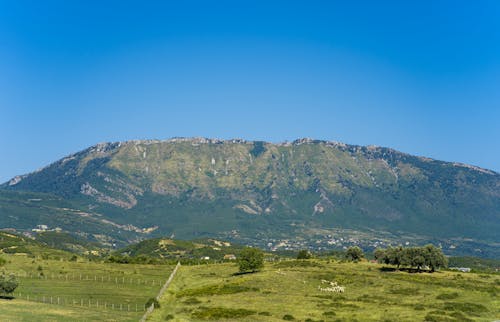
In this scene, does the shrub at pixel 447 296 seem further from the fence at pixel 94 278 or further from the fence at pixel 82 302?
the fence at pixel 94 278

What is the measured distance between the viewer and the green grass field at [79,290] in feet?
354

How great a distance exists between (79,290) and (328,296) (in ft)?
188

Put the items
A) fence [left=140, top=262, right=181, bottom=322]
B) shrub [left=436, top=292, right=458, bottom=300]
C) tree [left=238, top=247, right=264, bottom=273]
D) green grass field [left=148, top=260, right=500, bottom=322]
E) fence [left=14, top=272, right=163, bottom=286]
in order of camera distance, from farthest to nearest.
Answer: tree [left=238, top=247, right=264, bottom=273] < fence [left=14, top=272, right=163, bottom=286] < shrub [left=436, top=292, right=458, bottom=300] < green grass field [left=148, top=260, right=500, bottom=322] < fence [left=140, top=262, right=181, bottom=322]

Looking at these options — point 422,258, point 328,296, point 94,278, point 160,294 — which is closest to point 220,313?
point 328,296

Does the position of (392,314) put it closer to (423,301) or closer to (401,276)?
(423,301)

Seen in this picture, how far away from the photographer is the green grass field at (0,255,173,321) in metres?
108

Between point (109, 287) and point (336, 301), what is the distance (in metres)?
57.8

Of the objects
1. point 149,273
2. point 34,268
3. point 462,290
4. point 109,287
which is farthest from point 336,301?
point 34,268

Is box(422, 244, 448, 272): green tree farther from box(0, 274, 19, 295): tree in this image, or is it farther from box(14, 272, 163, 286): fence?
box(0, 274, 19, 295): tree

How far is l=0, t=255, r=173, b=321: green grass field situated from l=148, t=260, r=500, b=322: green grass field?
699 cm

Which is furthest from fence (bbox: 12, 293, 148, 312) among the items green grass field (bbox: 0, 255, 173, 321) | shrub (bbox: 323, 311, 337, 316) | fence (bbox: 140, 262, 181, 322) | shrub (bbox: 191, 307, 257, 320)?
shrub (bbox: 323, 311, 337, 316)

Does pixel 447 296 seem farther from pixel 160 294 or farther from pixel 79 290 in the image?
pixel 79 290

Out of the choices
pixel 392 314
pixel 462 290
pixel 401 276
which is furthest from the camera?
pixel 401 276

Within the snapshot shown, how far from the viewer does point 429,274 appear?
177125 mm
